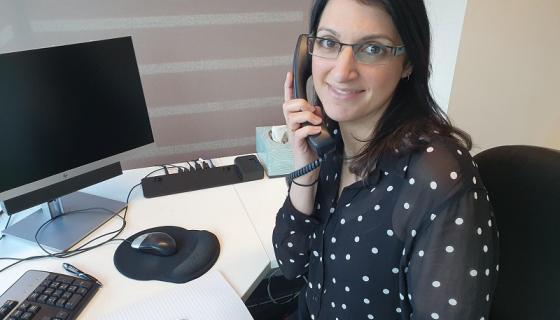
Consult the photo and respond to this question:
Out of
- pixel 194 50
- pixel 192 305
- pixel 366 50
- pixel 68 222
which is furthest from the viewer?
pixel 194 50

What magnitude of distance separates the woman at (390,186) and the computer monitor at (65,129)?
542 millimetres

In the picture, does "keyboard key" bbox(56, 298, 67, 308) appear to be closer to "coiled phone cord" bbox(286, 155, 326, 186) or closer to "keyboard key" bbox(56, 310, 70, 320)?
"keyboard key" bbox(56, 310, 70, 320)

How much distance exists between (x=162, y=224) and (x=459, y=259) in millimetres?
838

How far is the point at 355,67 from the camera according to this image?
2.55ft

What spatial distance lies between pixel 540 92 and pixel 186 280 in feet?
5.37

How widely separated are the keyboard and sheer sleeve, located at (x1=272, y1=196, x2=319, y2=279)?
18.2 inches

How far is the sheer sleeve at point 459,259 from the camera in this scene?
0.67 meters

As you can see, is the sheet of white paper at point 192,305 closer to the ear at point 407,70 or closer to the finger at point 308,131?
the finger at point 308,131

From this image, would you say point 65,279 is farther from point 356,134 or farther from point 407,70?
point 407,70

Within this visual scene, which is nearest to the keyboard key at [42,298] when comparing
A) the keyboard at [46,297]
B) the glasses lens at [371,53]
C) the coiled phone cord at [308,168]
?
the keyboard at [46,297]

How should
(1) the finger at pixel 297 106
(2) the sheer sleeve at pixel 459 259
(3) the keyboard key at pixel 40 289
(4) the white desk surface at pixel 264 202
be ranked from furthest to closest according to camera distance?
1. (4) the white desk surface at pixel 264 202
2. (1) the finger at pixel 297 106
3. (3) the keyboard key at pixel 40 289
4. (2) the sheer sleeve at pixel 459 259

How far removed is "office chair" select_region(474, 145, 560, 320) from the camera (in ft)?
2.45

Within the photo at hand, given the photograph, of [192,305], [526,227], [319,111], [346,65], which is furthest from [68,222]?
[526,227]

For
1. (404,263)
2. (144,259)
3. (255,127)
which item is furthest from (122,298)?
(255,127)
